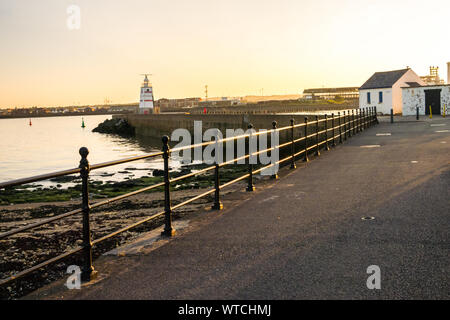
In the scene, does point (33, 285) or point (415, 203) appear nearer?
point (33, 285)

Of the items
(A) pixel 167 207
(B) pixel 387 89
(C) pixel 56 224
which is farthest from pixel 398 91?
(A) pixel 167 207

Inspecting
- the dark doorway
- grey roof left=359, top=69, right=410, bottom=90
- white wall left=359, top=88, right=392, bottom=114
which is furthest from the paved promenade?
grey roof left=359, top=69, right=410, bottom=90

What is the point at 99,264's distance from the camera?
→ 5734 millimetres

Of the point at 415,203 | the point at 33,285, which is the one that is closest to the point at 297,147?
the point at 415,203

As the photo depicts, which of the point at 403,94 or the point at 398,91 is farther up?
the point at 398,91

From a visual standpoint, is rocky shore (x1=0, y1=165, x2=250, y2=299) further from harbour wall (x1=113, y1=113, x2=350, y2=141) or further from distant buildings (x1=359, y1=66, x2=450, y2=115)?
distant buildings (x1=359, y1=66, x2=450, y2=115)

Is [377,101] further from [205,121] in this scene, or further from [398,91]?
[205,121]

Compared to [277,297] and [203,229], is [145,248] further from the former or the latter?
[277,297]

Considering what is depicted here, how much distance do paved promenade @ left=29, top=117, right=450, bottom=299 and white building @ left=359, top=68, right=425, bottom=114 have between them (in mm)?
45774

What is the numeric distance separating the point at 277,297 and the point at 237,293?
16.0 inches

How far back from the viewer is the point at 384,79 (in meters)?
55.4

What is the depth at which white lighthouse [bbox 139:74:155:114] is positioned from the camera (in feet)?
347

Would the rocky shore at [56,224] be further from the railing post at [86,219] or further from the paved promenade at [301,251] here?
the railing post at [86,219]

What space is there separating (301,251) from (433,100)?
47.5 m
